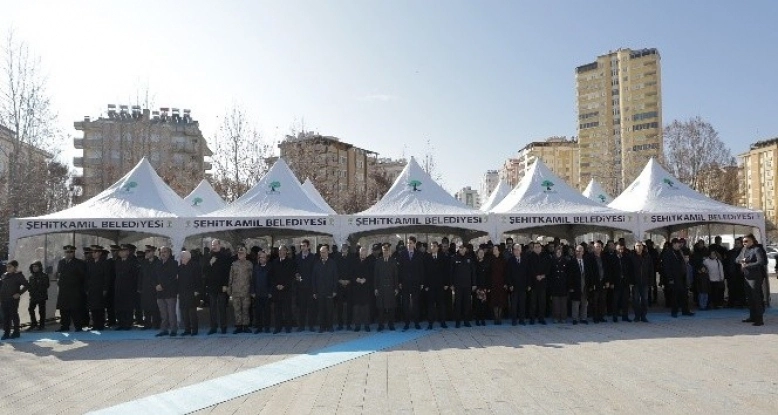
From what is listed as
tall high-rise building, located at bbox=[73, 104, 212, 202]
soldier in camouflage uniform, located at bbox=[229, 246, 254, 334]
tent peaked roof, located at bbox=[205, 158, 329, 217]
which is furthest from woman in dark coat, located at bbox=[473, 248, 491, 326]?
tall high-rise building, located at bbox=[73, 104, 212, 202]

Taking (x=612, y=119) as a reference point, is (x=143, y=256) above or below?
below

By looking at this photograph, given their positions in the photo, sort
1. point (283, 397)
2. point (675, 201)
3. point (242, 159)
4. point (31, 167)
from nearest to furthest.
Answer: point (283, 397)
point (675, 201)
point (31, 167)
point (242, 159)

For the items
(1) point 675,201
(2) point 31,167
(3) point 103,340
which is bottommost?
(3) point 103,340

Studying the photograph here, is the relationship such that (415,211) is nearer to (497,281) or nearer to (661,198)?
(497,281)

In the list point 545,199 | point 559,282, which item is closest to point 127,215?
point 559,282

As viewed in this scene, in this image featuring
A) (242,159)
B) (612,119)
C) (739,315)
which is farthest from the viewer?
(612,119)

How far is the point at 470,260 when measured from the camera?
1139 cm

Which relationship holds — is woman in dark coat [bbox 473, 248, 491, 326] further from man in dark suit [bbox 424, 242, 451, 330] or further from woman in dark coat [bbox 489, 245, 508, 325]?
man in dark suit [bbox 424, 242, 451, 330]

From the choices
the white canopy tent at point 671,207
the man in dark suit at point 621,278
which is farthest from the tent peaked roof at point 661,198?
the man in dark suit at point 621,278

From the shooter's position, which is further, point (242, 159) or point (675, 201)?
point (242, 159)

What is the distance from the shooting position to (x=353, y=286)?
36.8 feet

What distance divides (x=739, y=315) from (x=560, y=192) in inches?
182

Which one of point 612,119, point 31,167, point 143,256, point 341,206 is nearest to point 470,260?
point 143,256

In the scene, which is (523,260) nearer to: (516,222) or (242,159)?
(516,222)
